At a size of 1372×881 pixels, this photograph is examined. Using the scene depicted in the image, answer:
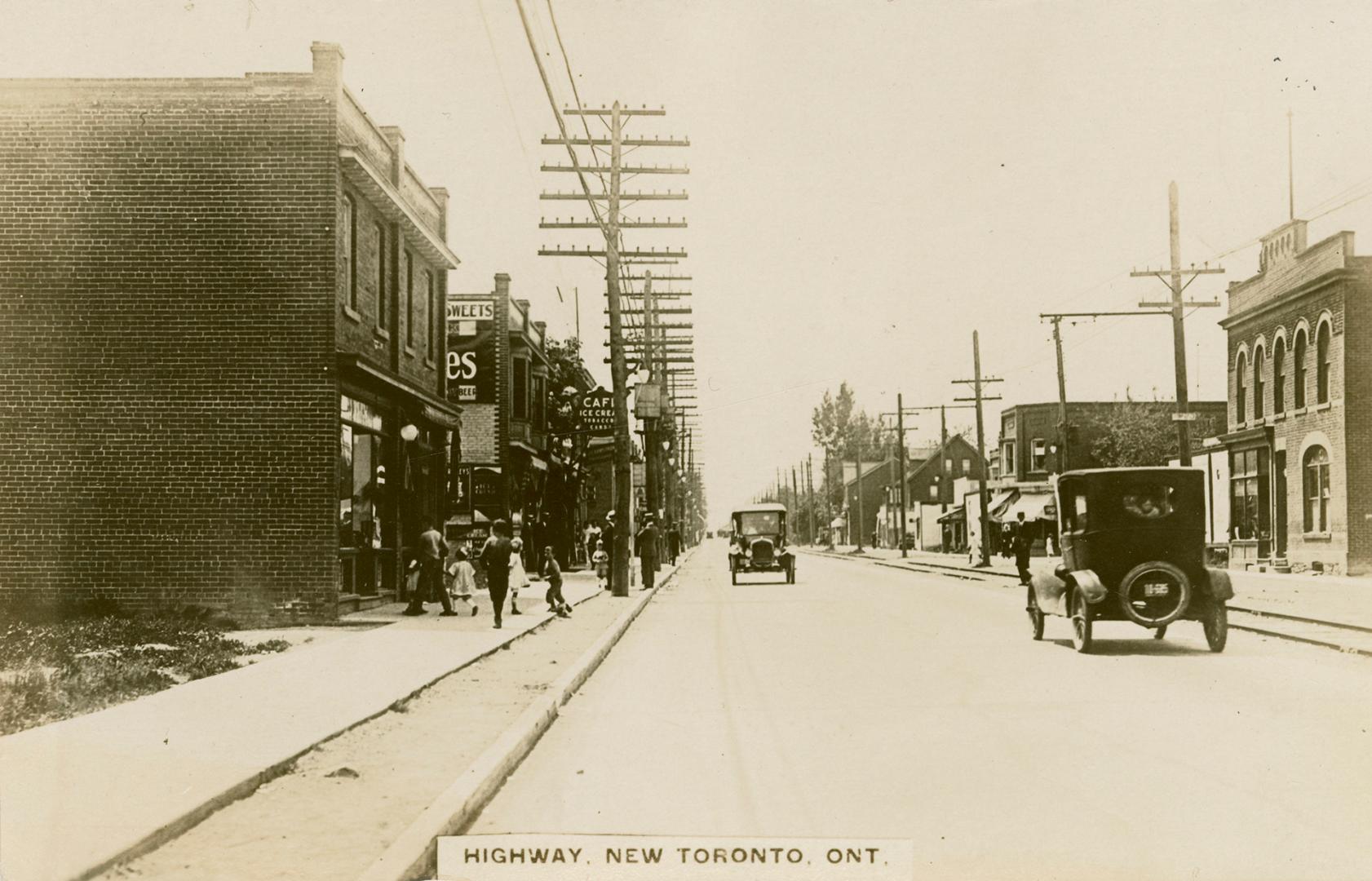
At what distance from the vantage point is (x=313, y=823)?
6727mm

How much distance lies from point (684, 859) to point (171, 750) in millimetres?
4247

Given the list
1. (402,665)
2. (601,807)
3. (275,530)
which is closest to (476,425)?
(275,530)

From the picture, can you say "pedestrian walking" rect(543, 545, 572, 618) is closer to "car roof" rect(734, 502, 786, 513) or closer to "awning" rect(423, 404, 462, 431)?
"awning" rect(423, 404, 462, 431)

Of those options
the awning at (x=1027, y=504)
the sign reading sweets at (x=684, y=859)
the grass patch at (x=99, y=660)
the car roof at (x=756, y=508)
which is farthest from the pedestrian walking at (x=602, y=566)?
the awning at (x=1027, y=504)

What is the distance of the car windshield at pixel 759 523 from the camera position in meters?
41.1

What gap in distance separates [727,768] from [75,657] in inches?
310

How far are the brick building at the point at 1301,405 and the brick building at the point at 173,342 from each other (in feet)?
86.9

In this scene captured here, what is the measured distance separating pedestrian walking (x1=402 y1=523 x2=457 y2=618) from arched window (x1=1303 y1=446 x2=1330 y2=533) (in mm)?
25333

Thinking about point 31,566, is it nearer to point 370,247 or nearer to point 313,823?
point 370,247

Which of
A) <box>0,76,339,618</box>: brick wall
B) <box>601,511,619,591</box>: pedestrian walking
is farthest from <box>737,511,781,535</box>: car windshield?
<box>0,76,339,618</box>: brick wall

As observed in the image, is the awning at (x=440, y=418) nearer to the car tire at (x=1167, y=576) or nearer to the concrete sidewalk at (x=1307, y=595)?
the concrete sidewalk at (x=1307, y=595)

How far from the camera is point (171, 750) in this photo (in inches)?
333

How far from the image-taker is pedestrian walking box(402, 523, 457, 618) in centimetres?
2175

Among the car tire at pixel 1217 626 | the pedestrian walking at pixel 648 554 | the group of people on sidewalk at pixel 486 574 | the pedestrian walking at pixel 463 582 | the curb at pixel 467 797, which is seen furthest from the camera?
the pedestrian walking at pixel 648 554
